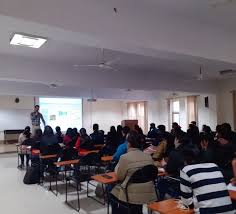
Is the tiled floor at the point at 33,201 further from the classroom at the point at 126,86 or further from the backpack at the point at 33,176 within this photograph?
the backpack at the point at 33,176

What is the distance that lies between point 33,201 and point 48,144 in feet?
5.56

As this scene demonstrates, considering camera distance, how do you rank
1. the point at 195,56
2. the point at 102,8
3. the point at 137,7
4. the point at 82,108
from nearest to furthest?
the point at 102,8, the point at 137,7, the point at 195,56, the point at 82,108

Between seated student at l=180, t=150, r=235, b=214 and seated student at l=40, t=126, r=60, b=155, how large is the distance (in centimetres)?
438

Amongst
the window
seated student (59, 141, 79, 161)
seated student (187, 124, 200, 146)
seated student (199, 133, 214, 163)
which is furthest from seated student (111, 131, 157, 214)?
the window

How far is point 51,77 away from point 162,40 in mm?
3739

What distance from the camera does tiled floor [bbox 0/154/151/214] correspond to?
13.8ft

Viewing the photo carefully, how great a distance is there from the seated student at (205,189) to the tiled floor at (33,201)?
231cm

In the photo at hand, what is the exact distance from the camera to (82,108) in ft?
46.5

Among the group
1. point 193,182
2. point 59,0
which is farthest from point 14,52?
point 193,182

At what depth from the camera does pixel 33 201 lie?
186 inches

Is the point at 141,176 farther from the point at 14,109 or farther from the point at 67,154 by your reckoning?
the point at 14,109

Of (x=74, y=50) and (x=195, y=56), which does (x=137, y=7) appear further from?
(x=74, y=50)

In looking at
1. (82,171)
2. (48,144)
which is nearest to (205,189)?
(82,171)

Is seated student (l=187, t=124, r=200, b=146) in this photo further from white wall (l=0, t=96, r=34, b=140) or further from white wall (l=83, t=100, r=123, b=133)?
white wall (l=0, t=96, r=34, b=140)
